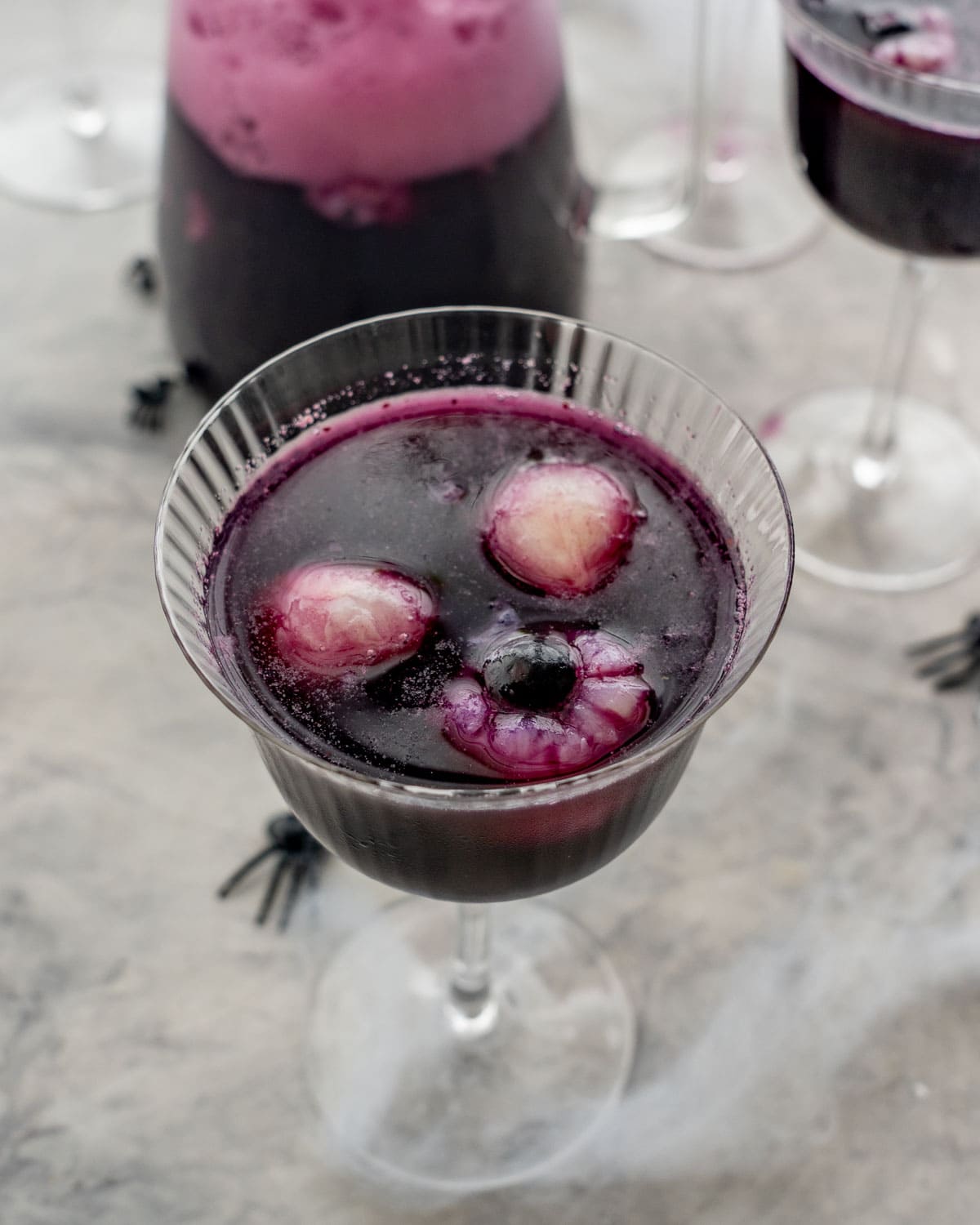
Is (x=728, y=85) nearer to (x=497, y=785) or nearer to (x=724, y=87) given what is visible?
(x=724, y=87)

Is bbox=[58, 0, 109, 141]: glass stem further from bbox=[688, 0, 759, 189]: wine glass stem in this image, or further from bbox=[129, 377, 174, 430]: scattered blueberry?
bbox=[688, 0, 759, 189]: wine glass stem

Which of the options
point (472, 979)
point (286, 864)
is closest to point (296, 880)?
point (286, 864)

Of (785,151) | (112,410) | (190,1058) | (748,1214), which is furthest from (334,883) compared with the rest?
(785,151)

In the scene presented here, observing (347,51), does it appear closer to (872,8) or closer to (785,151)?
(872,8)

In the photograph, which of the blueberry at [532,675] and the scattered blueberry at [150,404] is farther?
the scattered blueberry at [150,404]

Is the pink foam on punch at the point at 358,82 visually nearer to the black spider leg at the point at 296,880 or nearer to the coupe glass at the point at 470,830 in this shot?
the coupe glass at the point at 470,830

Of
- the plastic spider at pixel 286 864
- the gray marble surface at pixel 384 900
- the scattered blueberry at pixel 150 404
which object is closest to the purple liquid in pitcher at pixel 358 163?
the scattered blueberry at pixel 150 404
